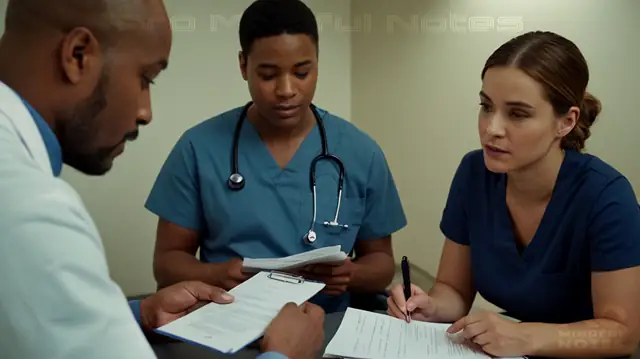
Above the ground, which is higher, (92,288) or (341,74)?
(341,74)

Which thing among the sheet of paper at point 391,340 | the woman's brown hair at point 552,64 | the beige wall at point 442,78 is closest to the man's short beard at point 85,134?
the sheet of paper at point 391,340

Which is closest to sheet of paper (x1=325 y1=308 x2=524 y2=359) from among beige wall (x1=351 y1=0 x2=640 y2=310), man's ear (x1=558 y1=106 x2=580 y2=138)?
man's ear (x1=558 y1=106 x2=580 y2=138)

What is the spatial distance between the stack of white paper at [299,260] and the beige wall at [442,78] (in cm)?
98

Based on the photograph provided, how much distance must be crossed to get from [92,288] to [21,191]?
0.11m

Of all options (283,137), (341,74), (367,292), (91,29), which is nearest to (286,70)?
(283,137)

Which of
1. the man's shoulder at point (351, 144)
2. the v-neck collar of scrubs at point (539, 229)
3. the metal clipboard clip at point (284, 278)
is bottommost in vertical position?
the metal clipboard clip at point (284, 278)

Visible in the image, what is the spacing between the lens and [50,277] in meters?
0.55

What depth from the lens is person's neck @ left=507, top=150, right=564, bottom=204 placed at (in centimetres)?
122

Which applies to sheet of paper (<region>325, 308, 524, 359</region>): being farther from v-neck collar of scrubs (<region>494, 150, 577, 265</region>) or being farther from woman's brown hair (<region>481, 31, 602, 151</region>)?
woman's brown hair (<region>481, 31, 602, 151</region>)

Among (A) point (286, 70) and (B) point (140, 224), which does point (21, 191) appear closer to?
(A) point (286, 70)

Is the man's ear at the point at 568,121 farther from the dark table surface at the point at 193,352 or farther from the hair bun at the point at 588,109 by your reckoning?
the dark table surface at the point at 193,352

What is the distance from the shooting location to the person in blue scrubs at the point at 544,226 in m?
1.05

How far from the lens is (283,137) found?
158 cm

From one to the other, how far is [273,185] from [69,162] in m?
0.75
